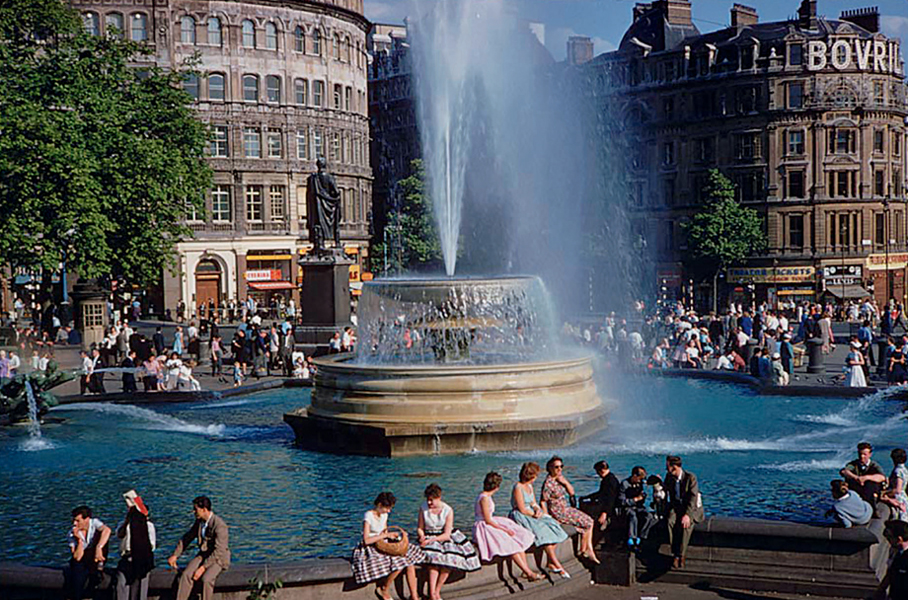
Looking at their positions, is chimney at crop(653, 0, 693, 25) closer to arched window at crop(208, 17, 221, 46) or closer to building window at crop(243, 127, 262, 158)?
building window at crop(243, 127, 262, 158)

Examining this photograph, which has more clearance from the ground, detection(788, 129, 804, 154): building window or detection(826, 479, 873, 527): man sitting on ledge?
detection(788, 129, 804, 154): building window

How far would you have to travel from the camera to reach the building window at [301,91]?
7806 centimetres

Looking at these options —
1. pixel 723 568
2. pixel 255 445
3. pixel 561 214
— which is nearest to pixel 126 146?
pixel 255 445

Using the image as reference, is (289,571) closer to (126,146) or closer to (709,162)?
(126,146)

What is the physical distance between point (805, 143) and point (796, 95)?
11.0 feet

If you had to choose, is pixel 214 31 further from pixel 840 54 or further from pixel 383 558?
pixel 383 558

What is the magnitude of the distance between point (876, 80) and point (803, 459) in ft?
228

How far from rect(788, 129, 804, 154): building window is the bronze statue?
48.4 meters

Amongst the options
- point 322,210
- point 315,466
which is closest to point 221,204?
point 322,210

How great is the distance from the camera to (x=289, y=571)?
Result: 1206 cm

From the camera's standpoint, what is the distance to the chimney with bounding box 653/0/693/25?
91.4m

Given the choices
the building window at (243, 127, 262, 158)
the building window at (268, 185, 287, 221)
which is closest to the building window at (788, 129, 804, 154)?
the building window at (268, 185, 287, 221)

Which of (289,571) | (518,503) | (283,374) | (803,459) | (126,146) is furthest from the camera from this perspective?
(126,146)

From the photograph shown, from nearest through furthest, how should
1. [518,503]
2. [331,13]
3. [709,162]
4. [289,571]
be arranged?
[289,571] → [518,503] → [331,13] → [709,162]
